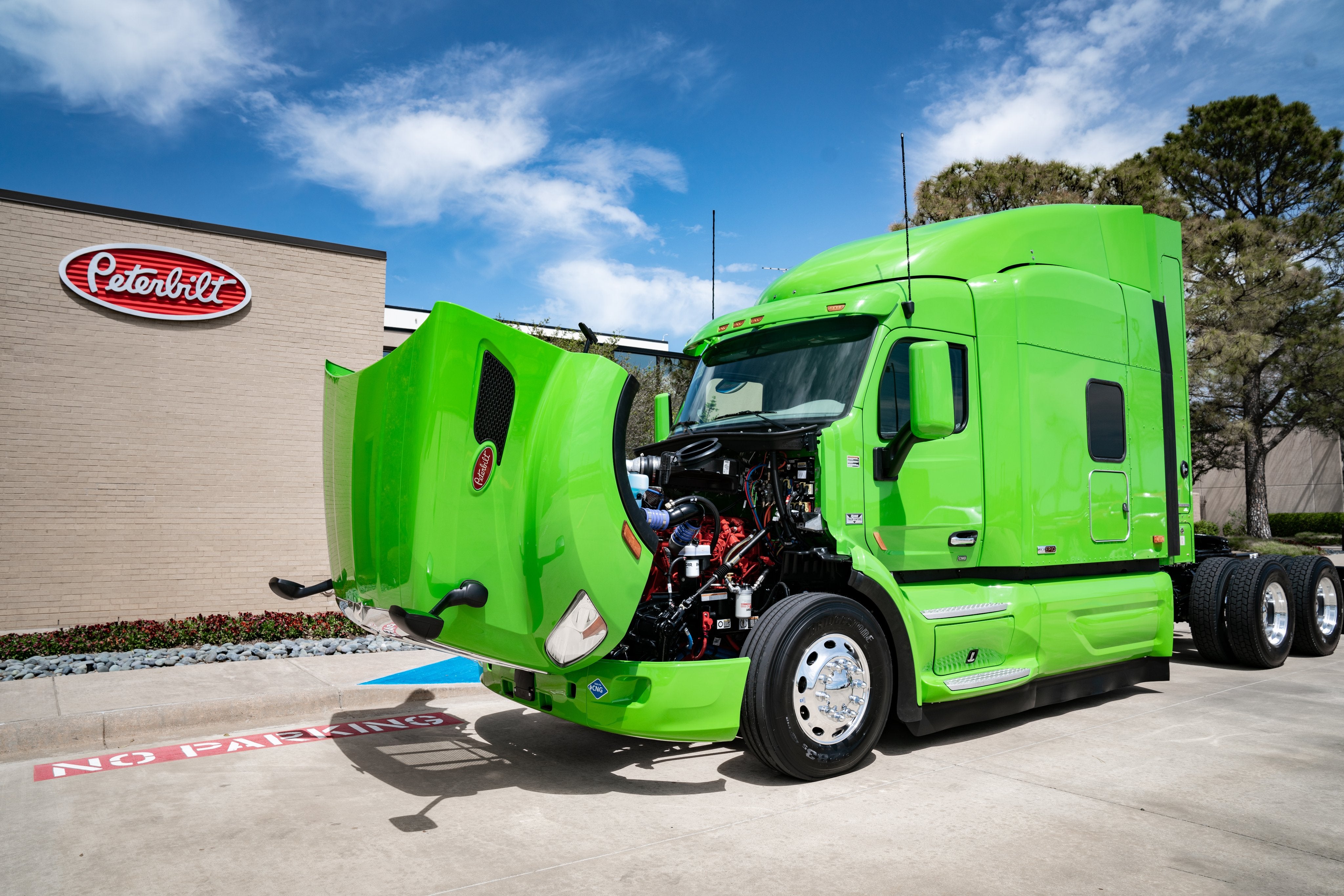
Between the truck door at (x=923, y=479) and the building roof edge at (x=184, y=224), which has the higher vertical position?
the building roof edge at (x=184, y=224)

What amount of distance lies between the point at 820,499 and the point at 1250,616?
5565 mm

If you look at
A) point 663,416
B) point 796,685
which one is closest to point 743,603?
point 796,685

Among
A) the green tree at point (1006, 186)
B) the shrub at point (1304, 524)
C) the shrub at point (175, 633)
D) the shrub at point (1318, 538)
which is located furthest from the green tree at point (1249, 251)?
the shrub at point (175, 633)

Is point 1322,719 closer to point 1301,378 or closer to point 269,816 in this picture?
point 269,816

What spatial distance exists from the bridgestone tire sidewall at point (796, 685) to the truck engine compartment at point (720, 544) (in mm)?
277

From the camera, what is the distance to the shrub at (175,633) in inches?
332

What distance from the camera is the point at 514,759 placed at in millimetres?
5418

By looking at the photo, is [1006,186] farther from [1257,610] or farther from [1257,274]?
[1257,610]

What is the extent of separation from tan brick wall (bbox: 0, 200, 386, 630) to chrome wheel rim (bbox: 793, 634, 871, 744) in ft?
28.4

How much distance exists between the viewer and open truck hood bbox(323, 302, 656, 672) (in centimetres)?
407

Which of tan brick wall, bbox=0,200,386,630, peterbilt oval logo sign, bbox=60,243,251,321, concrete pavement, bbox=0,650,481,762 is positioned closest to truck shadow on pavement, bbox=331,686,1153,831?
concrete pavement, bbox=0,650,481,762

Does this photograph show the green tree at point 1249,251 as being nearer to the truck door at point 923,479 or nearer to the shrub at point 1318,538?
the shrub at point 1318,538

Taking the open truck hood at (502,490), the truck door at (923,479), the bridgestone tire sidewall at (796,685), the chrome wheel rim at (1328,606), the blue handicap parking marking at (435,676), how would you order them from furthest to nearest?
the chrome wheel rim at (1328,606), the blue handicap parking marking at (435,676), the truck door at (923,479), the bridgestone tire sidewall at (796,685), the open truck hood at (502,490)

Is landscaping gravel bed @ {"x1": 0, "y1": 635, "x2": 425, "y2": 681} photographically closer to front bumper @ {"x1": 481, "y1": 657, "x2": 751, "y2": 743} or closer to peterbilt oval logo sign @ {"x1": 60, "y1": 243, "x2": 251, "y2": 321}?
front bumper @ {"x1": 481, "y1": 657, "x2": 751, "y2": 743}
